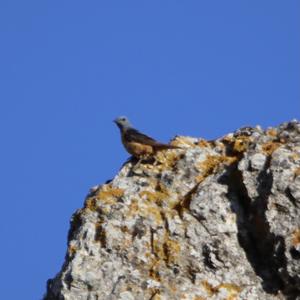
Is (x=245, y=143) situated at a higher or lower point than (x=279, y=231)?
higher

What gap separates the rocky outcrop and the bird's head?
4.59 metres

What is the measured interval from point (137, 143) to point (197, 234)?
171 inches

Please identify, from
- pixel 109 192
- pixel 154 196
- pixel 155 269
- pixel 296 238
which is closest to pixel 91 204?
pixel 109 192

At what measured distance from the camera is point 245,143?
47.4 ft

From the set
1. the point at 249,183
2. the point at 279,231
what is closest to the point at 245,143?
the point at 249,183

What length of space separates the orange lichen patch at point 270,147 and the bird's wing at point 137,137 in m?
2.60

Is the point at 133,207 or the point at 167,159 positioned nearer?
the point at 133,207

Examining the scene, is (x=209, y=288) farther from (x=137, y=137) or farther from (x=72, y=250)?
(x=137, y=137)

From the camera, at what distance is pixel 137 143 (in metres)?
16.8

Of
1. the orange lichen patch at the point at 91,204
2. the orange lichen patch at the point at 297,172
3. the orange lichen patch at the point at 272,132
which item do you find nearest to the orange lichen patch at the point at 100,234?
the orange lichen patch at the point at 91,204

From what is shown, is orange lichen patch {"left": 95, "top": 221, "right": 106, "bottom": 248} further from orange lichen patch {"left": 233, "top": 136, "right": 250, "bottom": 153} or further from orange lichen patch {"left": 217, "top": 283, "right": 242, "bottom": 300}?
orange lichen patch {"left": 233, "top": 136, "right": 250, "bottom": 153}

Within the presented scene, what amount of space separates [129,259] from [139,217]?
0.79m

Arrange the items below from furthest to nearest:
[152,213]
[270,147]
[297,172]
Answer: [270,147]
[152,213]
[297,172]

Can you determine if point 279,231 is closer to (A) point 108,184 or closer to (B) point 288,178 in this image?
(B) point 288,178
